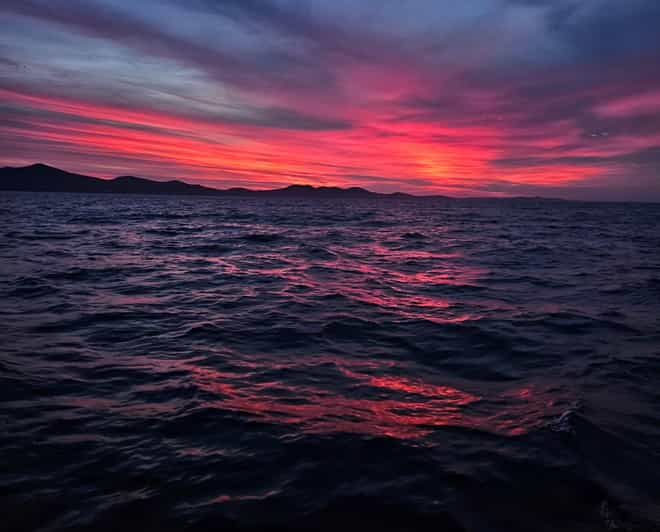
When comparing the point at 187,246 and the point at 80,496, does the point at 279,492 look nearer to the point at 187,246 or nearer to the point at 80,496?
the point at 80,496

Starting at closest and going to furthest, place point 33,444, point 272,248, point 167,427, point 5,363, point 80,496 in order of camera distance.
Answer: point 80,496 < point 33,444 < point 167,427 < point 5,363 < point 272,248

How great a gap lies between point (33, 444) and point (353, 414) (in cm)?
345

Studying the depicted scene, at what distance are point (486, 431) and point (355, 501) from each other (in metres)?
1.93

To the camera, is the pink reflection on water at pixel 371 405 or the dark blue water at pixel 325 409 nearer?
the dark blue water at pixel 325 409

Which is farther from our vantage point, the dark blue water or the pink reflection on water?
the pink reflection on water

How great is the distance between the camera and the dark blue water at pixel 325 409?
356cm

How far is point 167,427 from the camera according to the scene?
4719 mm

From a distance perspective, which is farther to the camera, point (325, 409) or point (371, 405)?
point (371, 405)

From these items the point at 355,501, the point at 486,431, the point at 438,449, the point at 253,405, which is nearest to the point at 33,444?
the point at 253,405

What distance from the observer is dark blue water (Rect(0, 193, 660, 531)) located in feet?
11.7

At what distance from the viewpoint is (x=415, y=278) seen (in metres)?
14.8

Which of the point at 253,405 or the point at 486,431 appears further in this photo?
the point at 253,405

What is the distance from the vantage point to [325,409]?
→ 525 centimetres

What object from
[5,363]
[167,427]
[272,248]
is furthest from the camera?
[272,248]
